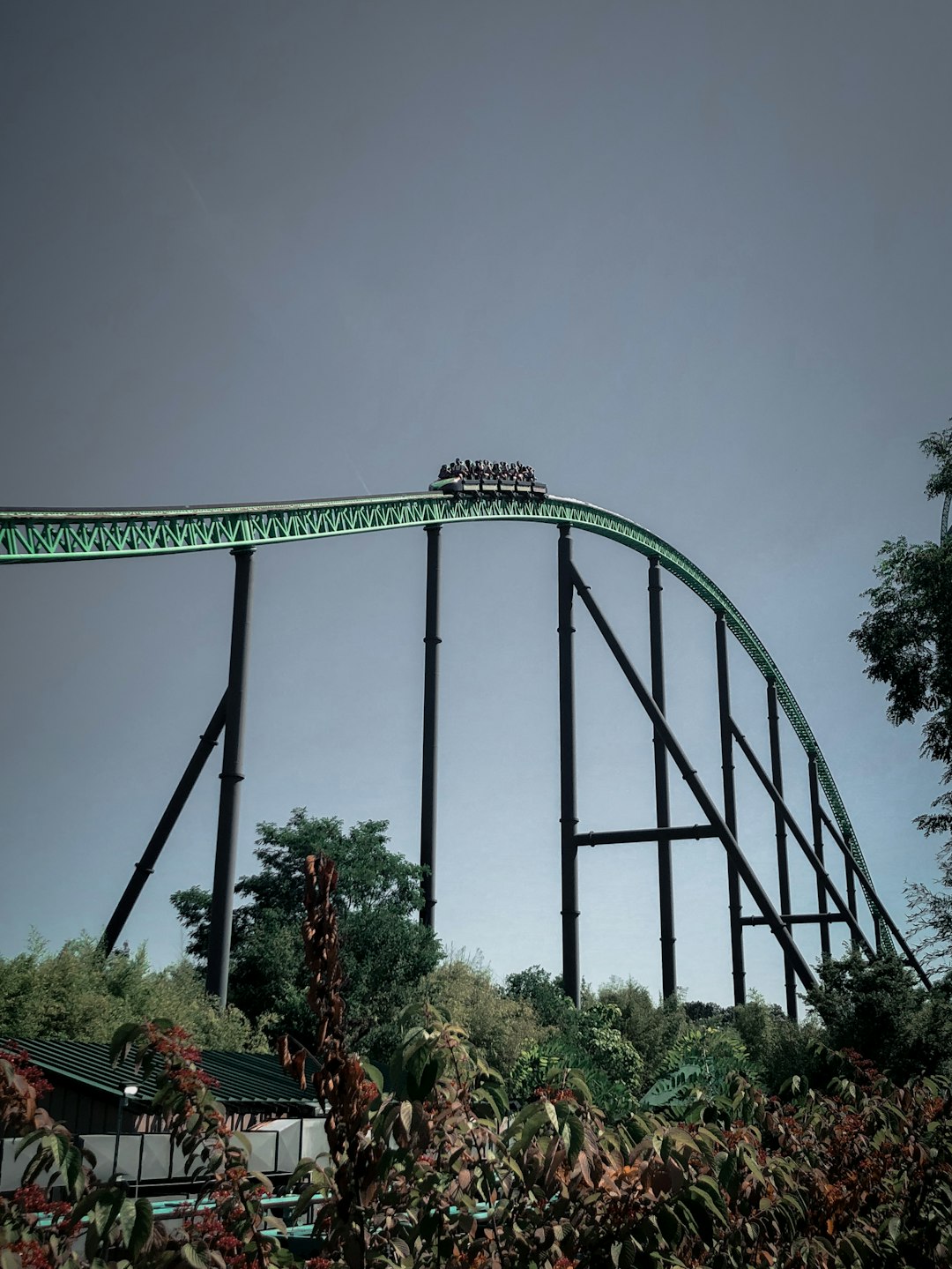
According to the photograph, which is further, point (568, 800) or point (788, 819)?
point (788, 819)

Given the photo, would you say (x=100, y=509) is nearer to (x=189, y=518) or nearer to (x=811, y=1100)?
(x=189, y=518)

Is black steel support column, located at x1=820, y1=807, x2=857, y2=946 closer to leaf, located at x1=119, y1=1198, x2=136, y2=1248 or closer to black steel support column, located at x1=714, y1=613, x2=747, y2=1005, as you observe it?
black steel support column, located at x1=714, y1=613, x2=747, y2=1005

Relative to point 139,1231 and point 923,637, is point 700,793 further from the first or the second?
point 139,1231

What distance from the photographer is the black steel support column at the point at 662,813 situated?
27484 mm

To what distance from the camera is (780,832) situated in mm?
38219

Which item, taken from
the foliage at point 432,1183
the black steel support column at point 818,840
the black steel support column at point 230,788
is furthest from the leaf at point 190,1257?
the black steel support column at point 818,840

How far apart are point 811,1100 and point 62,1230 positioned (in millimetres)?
3840

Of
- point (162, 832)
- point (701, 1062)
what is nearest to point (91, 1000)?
point (162, 832)

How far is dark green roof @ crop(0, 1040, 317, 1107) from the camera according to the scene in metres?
11.7

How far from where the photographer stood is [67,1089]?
38.5ft

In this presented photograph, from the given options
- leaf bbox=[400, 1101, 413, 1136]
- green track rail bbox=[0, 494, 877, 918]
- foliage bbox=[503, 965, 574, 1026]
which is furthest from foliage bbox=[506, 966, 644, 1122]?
leaf bbox=[400, 1101, 413, 1136]

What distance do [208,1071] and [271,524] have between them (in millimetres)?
10683

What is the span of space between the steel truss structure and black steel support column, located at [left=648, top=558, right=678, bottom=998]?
0.10ft

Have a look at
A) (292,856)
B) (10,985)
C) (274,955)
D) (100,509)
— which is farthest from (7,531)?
(292,856)
